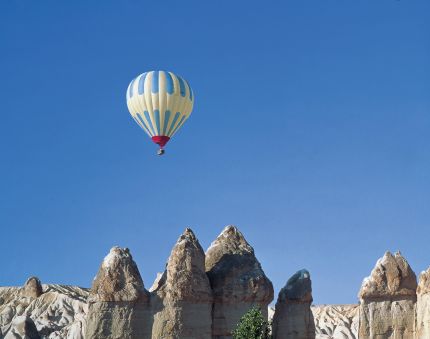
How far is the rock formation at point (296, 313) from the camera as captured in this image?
39625 millimetres

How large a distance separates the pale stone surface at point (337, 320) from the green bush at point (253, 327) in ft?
159

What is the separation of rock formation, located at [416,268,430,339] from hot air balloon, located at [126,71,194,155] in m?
18.4

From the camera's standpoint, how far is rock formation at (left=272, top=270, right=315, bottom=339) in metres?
39.6

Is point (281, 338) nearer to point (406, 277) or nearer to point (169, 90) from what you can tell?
point (406, 277)

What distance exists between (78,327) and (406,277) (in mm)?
34282

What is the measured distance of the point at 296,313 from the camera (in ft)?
131

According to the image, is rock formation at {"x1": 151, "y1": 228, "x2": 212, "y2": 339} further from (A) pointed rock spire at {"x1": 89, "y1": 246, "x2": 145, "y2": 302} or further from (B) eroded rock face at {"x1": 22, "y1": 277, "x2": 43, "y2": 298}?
(B) eroded rock face at {"x1": 22, "y1": 277, "x2": 43, "y2": 298}

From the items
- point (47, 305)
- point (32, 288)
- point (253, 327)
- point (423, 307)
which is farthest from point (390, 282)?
point (32, 288)

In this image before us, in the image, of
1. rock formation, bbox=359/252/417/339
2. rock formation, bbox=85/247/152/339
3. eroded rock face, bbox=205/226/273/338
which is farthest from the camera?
eroded rock face, bbox=205/226/273/338

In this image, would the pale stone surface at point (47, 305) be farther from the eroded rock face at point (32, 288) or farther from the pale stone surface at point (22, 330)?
the pale stone surface at point (22, 330)

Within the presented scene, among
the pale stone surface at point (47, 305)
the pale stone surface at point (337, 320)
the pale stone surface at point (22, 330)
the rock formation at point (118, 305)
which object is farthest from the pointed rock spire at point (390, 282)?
the pale stone surface at point (47, 305)

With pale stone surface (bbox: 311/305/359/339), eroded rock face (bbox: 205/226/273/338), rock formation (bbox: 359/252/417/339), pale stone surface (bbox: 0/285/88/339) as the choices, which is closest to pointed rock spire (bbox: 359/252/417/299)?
rock formation (bbox: 359/252/417/339)

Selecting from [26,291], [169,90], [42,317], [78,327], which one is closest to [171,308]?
[169,90]

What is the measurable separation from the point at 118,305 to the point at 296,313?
7724 mm
